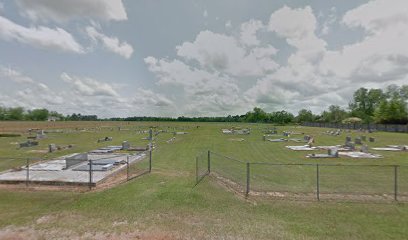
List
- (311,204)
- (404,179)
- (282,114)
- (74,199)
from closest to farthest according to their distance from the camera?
(311,204)
(74,199)
(404,179)
(282,114)

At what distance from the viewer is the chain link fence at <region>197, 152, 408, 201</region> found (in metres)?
9.70

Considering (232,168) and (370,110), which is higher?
(370,110)

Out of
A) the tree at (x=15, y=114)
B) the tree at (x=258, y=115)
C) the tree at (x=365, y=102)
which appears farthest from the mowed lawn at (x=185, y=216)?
the tree at (x=15, y=114)

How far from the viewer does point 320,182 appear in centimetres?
1187

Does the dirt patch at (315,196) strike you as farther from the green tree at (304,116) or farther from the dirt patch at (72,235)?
the green tree at (304,116)

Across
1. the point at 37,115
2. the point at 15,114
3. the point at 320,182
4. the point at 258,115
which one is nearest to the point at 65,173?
the point at 320,182

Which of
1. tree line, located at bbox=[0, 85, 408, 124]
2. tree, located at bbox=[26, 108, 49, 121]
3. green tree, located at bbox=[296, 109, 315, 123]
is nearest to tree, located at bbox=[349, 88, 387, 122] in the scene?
tree line, located at bbox=[0, 85, 408, 124]

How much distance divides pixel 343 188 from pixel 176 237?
8387mm

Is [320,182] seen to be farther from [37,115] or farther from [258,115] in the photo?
[37,115]

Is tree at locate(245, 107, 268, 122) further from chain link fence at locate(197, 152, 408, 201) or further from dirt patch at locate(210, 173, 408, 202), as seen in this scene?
dirt patch at locate(210, 173, 408, 202)

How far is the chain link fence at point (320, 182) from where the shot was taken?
382 inches

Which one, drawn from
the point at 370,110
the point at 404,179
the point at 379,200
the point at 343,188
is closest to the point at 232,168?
the point at 343,188

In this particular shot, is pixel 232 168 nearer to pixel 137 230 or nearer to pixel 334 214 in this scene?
pixel 334 214

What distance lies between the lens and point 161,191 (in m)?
9.93
